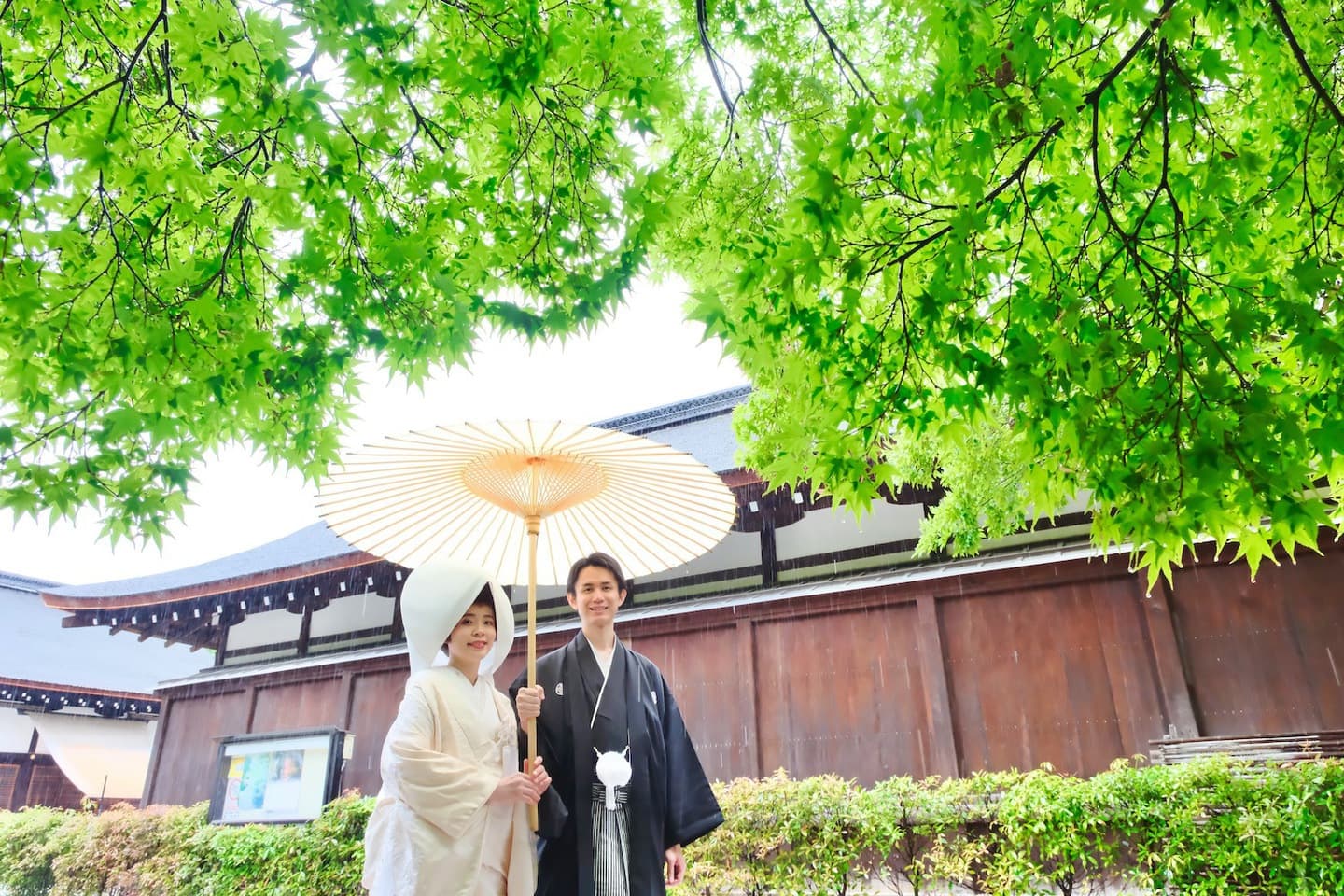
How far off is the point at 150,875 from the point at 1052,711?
9.11 m

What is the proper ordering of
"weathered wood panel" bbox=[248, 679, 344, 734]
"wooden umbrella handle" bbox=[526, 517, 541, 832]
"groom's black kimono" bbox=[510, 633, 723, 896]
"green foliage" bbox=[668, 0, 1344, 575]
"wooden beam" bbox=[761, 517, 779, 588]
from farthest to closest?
"weathered wood panel" bbox=[248, 679, 344, 734], "wooden beam" bbox=[761, 517, 779, 588], "groom's black kimono" bbox=[510, 633, 723, 896], "wooden umbrella handle" bbox=[526, 517, 541, 832], "green foliage" bbox=[668, 0, 1344, 575]

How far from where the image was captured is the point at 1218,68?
315cm

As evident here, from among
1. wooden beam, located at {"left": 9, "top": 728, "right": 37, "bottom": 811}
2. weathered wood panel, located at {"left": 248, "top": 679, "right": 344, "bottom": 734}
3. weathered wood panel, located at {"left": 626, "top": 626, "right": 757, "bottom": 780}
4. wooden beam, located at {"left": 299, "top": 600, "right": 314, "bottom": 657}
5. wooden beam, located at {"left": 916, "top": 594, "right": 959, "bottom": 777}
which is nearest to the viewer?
wooden beam, located at {"left": 916, "top": 594, "right": 959, "bottom": 777}

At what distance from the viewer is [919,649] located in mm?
7680

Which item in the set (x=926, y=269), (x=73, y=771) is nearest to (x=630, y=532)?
(x=926, y=269)

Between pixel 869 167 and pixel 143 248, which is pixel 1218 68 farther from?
pixel 143 248

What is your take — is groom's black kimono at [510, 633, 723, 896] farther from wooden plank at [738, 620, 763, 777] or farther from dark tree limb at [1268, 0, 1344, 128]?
wooden plank at [738, 620, 763, 777]

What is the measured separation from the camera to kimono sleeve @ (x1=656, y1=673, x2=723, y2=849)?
3830 millimetres

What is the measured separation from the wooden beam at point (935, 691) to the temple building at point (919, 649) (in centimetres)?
2

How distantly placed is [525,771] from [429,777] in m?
0.37

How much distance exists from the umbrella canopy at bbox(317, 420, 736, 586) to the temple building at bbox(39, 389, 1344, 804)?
25 cm

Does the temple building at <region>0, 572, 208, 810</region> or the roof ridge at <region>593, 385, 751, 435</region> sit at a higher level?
the roof ridge at <region>593, 385, 751, 435</region>

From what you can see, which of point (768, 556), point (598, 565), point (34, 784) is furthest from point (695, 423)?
point (34, 784)

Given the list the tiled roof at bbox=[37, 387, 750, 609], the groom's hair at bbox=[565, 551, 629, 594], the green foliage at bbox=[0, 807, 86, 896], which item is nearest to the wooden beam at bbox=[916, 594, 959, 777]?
the groom's hair at bbox=[565, 551, 629, 594]
